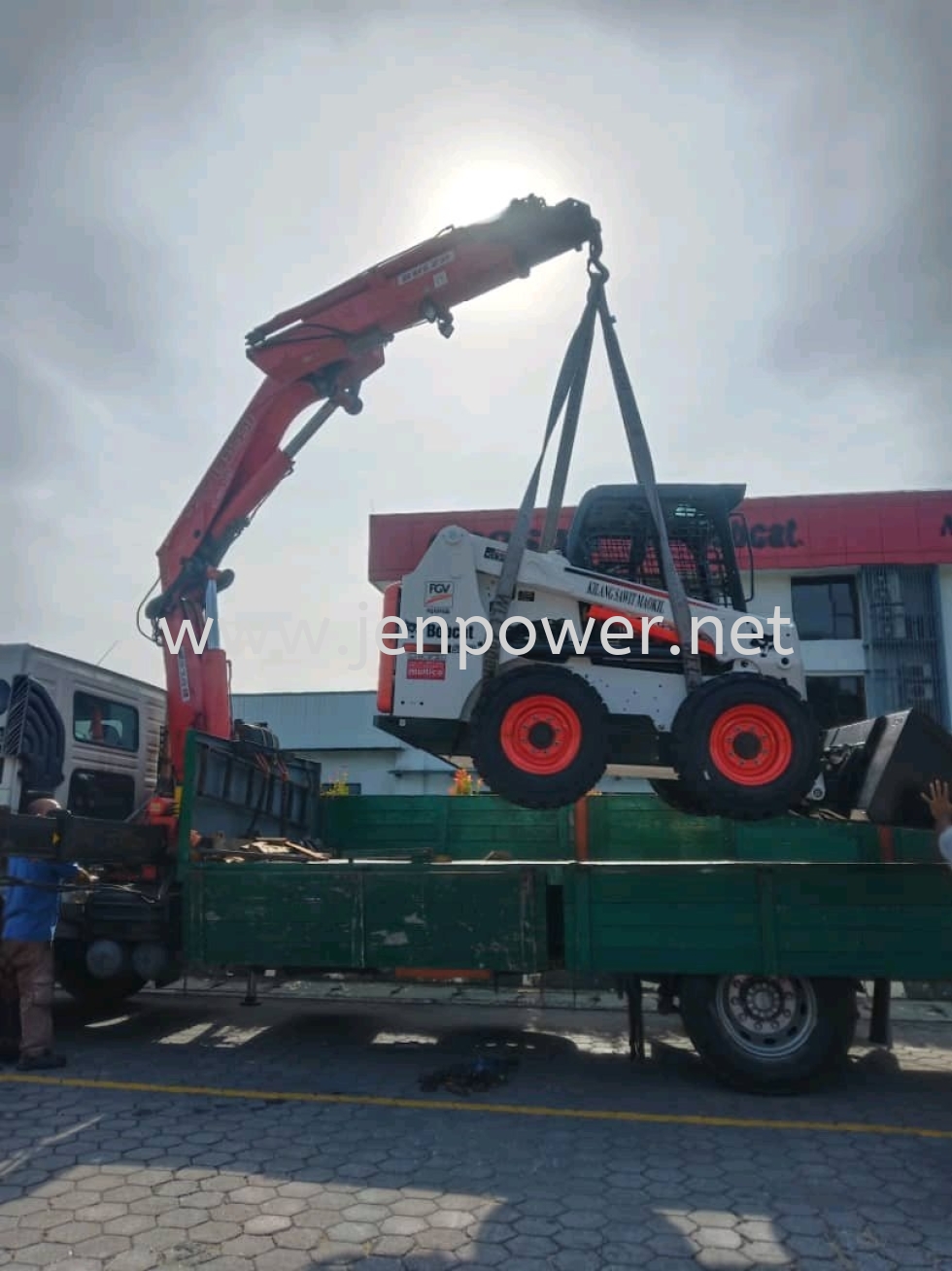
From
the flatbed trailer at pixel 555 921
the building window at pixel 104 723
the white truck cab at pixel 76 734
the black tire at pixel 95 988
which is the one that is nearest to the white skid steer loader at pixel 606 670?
the flatbed trailer at pixel 555 921

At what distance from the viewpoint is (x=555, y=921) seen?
6.71 m

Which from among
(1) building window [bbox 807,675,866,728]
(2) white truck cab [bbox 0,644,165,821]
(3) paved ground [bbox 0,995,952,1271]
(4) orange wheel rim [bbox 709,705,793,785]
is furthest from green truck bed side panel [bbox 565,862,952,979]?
(1) building window [bbox 807,675,866,728]

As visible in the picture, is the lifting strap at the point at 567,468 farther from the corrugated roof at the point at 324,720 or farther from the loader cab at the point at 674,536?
the corrugated roof at the point at 324,720

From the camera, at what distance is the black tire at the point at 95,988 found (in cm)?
828

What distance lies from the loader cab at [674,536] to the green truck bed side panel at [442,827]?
108 inches

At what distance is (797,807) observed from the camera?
775cm

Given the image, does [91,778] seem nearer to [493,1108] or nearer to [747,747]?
[493,1108]

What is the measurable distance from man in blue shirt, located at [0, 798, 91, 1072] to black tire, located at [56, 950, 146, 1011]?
121 centimetres

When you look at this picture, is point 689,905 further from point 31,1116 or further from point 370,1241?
point 31,1116

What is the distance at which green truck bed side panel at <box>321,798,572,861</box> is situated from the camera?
9.07 metres

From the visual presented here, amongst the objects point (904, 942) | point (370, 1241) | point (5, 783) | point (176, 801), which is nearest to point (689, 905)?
point (904, 942)

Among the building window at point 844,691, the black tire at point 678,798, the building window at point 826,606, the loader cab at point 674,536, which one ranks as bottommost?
the black tire at point 678,798

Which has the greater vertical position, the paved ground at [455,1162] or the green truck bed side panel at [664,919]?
the green truck bed side panel at [664,919]

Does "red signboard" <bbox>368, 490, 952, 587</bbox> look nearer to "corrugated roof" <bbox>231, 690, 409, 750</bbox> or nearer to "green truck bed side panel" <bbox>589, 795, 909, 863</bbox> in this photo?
"corrugated roof" <bbox>231, 690, 409, 750</bbox>
